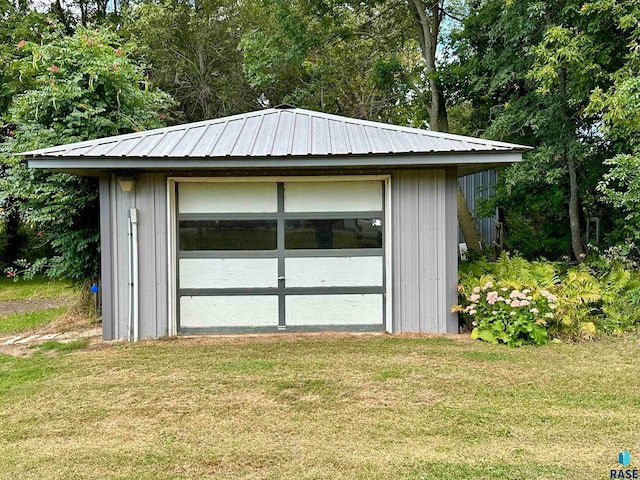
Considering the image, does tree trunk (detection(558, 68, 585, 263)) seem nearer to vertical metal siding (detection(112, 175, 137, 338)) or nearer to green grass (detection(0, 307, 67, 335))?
vertical metal siding (detection(112, 175, 137, 338))

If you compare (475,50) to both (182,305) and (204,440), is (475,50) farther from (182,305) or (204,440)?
(204,440)

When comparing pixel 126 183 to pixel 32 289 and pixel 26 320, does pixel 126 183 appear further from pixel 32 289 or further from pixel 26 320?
pixel 32 289

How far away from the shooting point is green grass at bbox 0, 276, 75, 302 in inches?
407

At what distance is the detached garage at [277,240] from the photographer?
215 inches

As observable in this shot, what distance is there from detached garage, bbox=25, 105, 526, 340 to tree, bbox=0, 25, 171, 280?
109 centimetres

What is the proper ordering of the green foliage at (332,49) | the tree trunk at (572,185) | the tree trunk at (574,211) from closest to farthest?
1. the tree trunk at (572,185)
2. the tree trunk at (574,211)
3. the green foliage at (332,49)

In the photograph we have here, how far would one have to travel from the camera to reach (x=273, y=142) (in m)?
5.49

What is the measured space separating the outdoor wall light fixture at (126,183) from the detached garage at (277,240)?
2 cm

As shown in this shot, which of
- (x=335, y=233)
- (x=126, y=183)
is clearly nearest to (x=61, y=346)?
(x=126, y=183)

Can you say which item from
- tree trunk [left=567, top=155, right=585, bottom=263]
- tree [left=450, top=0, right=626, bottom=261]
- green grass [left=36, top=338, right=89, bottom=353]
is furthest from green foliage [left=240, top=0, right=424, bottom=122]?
green grass [left=36, top=338, right=89, bottom=353]

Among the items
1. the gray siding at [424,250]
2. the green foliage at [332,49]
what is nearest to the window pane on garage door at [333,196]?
the gray siding at [424,250]

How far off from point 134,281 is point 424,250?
348cm

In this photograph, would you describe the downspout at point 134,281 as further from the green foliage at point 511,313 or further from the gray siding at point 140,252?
the green foliage at point 511,313

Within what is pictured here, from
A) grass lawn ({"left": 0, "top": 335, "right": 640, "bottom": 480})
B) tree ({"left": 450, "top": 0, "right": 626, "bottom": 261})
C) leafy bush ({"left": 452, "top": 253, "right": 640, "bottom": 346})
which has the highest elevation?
tree ({"left": 450, "top": 0, "right": 626, "bottom": 261})
